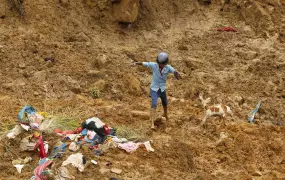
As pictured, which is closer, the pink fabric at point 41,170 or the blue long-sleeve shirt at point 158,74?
the pink fabric at point 41,170

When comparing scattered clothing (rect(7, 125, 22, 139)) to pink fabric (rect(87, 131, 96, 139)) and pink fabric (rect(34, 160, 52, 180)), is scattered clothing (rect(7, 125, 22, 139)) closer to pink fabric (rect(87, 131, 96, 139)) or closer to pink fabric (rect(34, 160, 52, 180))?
pink fabric (rect(34, 160, 52, 180))

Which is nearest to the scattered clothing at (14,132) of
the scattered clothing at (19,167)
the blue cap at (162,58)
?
the scattered clothing at (19,167)

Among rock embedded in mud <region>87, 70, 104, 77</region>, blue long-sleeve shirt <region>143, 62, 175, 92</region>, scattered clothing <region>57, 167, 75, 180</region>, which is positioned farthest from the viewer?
rock embedded in mud <region>87, 70, 104, 77</region>

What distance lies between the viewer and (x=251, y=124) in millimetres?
7383

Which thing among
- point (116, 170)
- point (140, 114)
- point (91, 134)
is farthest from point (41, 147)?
point (140, 114)

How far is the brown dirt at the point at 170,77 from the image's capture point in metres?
5.85

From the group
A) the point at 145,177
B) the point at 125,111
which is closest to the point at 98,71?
the point at 125,111

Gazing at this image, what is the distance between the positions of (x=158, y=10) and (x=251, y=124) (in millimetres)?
5051

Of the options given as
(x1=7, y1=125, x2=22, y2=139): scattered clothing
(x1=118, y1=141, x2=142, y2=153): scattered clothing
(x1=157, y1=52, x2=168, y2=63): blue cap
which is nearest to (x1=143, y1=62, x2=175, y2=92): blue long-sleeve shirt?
(x1=157, y1=52, x2=168, y2=63): blue cap

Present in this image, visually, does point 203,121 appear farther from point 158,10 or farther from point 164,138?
point 158,10

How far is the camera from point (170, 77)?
9188 mm

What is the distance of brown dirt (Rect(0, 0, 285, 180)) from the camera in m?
5.85

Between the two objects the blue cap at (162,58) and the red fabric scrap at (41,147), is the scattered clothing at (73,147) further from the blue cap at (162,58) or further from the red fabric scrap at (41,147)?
the blue cap at (162,58)

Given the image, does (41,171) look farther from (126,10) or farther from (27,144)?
(126,10)
